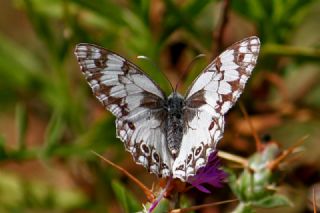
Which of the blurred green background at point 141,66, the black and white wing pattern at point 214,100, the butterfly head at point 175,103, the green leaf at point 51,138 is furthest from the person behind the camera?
the blurred green background at point 141,66

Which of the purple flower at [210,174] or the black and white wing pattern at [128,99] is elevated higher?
the black and white wing pattern at [128,99]

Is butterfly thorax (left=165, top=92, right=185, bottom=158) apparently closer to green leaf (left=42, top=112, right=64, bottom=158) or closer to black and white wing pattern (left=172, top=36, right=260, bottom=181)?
black and white wing pattern (left=172, top=36, right=260, bottom=181)

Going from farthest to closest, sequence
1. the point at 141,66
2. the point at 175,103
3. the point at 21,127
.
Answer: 1. the point at 141,66
2. the point at 21,127
3. the point at 175,103

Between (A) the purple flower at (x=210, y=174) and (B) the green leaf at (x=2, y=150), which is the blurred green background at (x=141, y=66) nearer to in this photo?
(B) the green leaf at (x=2, y=150)

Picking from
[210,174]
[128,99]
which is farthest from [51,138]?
[210,174]

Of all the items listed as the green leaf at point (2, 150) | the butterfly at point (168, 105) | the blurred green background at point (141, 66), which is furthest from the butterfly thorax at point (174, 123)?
the green leaf at point (2, 150)

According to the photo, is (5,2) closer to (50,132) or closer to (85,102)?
(85,102)

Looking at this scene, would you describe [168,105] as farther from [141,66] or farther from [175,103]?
[141,66]
